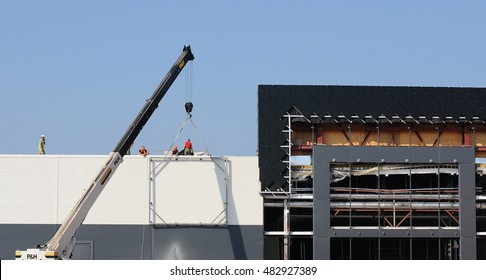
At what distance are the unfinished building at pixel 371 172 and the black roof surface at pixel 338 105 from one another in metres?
0.06

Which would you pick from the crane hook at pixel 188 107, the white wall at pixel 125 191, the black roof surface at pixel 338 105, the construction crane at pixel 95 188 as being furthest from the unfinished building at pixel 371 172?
the construction crane at pixel 95 188

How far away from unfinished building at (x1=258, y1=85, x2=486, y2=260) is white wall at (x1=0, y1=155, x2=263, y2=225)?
200cm

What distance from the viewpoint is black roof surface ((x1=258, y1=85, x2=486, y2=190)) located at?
58.1 meters

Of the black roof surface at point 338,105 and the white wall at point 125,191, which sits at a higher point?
the black roof surface at point 338,105

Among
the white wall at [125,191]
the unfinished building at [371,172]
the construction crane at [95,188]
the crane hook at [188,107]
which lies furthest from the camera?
the white wall at [125,191]

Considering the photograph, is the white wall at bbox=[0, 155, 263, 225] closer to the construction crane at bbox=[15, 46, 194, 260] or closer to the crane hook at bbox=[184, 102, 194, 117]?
the crane hook at bbox=[184, 102, 194, 117]

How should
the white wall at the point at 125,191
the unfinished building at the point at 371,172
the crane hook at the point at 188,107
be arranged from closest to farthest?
1. the crane hook at the point at 188,107
2. the unfinished building at the point at 371,172
3. the white wall at the point at 125,191

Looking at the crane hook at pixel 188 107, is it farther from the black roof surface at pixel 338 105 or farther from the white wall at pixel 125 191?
the black roof surface at pixel 338 105

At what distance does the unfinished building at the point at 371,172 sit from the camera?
2272 inches

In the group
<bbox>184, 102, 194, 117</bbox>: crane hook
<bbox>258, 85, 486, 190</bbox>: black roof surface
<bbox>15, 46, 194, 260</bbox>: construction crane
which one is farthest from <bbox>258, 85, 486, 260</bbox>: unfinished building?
<bbox>15, 46, 194, 260</bbox>: construction crane

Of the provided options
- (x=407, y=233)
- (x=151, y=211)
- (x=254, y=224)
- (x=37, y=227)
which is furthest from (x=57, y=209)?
(x=407, y=233)

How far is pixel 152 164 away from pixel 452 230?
18.3 meters

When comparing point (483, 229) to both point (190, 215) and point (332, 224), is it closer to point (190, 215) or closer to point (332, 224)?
point (332, 224)

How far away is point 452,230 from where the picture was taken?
189 feet
